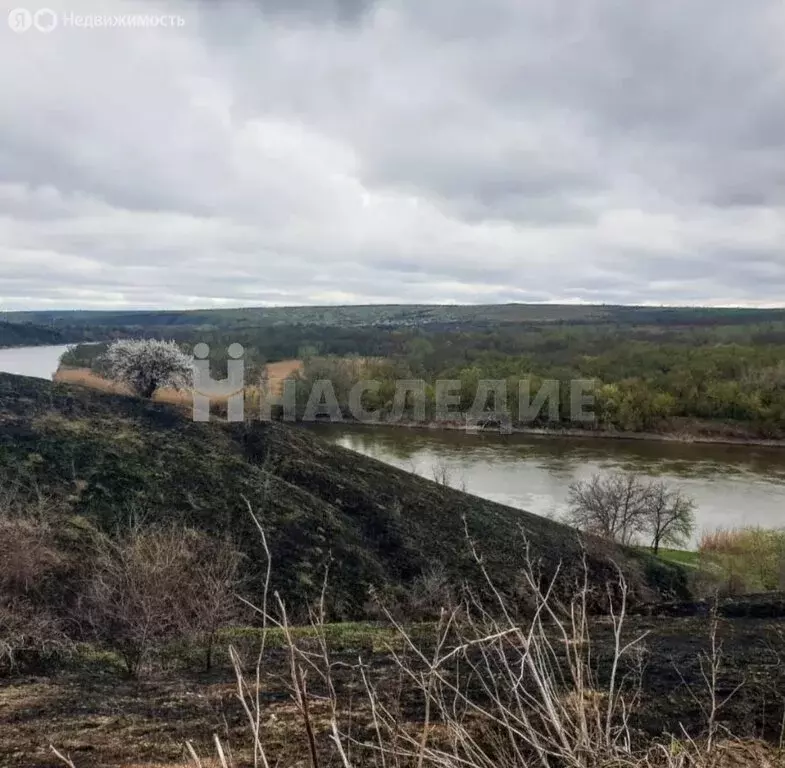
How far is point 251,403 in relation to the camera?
48.2 metres

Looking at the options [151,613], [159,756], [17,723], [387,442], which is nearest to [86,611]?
[151,613]

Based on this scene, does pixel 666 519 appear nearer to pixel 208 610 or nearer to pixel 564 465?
pixel 564 465

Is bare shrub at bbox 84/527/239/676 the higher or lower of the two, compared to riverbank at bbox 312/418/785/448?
higher

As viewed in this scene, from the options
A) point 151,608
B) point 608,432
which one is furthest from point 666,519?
point 608,432

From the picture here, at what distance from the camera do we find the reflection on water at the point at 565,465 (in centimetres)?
3022

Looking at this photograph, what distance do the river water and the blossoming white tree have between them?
1190 cm

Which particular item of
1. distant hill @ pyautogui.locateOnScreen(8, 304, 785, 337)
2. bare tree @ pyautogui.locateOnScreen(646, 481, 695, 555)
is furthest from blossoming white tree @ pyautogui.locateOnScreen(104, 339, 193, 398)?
distant hill @ pyautogui.locateOnScreen(8, 304, 785, 337)

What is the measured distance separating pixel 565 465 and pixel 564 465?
0.07m

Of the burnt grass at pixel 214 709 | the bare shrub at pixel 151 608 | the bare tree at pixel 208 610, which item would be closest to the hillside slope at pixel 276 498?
the bare tree at pixel 208 610

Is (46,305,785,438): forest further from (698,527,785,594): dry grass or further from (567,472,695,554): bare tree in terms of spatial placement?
(698,527,785,594): dry grass

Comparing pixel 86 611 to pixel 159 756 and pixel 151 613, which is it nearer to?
pixel 151 613

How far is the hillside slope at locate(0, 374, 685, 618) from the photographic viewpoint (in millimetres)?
13250

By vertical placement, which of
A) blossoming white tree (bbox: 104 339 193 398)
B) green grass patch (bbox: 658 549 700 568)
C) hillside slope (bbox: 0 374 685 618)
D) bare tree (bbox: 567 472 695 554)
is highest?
blossoming white tree (bbox: 104 339 193 398)

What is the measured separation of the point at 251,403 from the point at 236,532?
35519 mm
